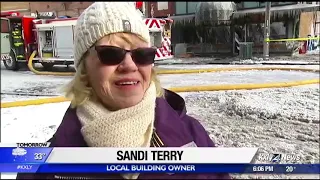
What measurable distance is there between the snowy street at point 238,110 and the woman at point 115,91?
1.74 ft

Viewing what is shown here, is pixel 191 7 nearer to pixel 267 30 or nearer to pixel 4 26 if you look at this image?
pixel 267 30

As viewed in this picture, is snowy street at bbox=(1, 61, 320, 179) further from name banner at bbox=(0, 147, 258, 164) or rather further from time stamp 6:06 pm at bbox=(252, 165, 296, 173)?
name banner at bbox=(0, 147, 258, 164)

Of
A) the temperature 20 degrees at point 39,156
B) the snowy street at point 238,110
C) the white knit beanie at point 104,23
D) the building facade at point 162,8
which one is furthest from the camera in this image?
the snowy street at point 238,110

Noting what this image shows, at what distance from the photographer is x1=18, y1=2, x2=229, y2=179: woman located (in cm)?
74

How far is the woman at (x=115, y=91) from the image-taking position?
29.2 inches

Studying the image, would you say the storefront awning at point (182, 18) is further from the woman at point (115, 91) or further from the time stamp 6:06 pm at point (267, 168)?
the time stamp 6:06 pm at point (267, 168)

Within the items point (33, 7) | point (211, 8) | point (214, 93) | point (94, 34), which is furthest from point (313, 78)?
point (33, 7)

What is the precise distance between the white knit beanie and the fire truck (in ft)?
1.16

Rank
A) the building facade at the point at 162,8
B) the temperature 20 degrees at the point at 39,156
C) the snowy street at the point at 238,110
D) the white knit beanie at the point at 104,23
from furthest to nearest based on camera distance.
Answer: the snowy street at the point at 238,110, the building facade at the point at 162,8, the temperature 20 degrees at the point at 39,156, the white knit beanie at the point at 104,23

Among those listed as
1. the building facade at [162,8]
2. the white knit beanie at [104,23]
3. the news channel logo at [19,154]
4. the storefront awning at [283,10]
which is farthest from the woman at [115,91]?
the storefront awning at [283,10]

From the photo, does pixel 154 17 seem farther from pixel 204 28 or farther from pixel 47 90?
pixel 47 90

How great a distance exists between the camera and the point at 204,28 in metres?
1.13

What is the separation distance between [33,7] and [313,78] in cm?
154

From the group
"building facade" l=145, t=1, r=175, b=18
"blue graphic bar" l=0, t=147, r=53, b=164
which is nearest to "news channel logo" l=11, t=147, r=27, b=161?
"blue graphic bar" l=0, t=147, r=53, b=164
